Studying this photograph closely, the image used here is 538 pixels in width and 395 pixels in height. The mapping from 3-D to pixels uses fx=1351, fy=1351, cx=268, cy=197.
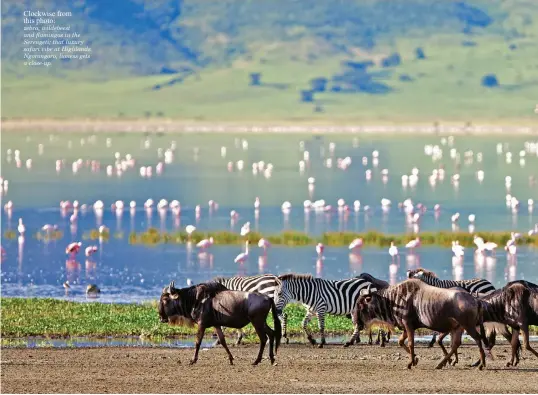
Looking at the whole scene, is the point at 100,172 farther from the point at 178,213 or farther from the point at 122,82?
the point at 122,82

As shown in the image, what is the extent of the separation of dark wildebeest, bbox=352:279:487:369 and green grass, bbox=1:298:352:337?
159 inches

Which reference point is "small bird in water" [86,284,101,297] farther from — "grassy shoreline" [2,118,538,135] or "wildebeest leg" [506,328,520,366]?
"grassy shoreline" [2,118,538,135]

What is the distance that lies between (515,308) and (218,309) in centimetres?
358

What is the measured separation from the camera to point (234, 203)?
5528 cm

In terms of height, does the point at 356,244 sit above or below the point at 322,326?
above

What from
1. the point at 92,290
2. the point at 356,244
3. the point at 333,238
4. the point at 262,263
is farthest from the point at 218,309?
the point at 333,238

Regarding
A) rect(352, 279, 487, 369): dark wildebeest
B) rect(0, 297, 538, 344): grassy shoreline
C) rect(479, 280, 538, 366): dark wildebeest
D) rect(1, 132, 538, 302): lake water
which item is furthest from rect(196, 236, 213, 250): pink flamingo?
rect(479, 280, 538, 366): dark wildebeest

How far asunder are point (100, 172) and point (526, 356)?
6092 centimetres

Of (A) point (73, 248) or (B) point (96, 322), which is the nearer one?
(B) point (96, 322)

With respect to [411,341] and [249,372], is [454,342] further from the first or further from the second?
[249,372]

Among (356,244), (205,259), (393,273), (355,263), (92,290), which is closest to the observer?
(92,290)

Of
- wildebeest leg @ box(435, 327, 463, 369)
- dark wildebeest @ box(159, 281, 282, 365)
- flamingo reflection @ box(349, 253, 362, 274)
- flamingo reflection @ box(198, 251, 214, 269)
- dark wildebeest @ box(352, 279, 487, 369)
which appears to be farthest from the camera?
flamingo reflection @ box(198, 251, 214, 269)

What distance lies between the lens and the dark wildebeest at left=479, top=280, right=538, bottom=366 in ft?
53.3

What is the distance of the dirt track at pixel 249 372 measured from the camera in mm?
14438
